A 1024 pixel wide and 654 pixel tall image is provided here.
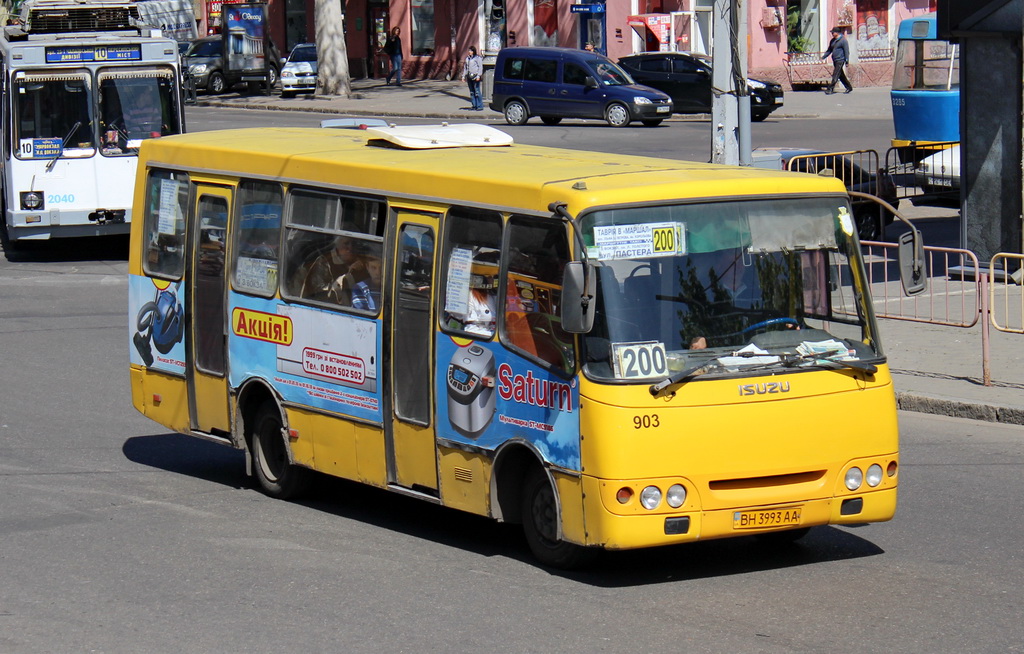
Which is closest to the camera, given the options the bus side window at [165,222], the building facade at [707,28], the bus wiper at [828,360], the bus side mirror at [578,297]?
the bus side mirror at [578,297]

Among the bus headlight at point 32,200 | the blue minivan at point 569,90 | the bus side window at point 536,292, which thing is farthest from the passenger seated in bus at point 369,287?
the blue minivan at point 569,90

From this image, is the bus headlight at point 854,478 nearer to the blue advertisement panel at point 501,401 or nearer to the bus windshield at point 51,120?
the blue advertisement panel at point 501,401

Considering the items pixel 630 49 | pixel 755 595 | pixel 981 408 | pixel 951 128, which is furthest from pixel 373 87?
pixel 755 595

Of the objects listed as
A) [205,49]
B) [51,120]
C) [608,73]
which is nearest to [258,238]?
[51,120]

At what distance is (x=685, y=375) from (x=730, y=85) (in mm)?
9363

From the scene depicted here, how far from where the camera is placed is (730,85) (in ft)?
51.8

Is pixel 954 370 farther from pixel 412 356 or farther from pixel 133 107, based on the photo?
pixel 133 107

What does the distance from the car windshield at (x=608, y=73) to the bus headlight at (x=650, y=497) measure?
31.8 m

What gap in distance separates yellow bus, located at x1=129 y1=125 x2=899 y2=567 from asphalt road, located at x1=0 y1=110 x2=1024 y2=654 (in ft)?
1.05

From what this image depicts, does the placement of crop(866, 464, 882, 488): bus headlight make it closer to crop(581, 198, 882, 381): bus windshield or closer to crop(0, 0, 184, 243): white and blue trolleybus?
crop(581, 198, 882, 381): bus windshield

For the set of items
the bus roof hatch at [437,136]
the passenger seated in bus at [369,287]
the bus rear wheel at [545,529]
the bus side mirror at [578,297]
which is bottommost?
the bus rear wheel at [545,529]

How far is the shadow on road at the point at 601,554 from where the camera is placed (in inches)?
296

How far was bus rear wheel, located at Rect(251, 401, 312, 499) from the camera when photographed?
9.31 meters

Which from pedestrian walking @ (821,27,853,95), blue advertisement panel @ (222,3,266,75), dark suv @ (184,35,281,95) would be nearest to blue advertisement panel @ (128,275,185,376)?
pedestrian walking @ (821,27,853,95)
